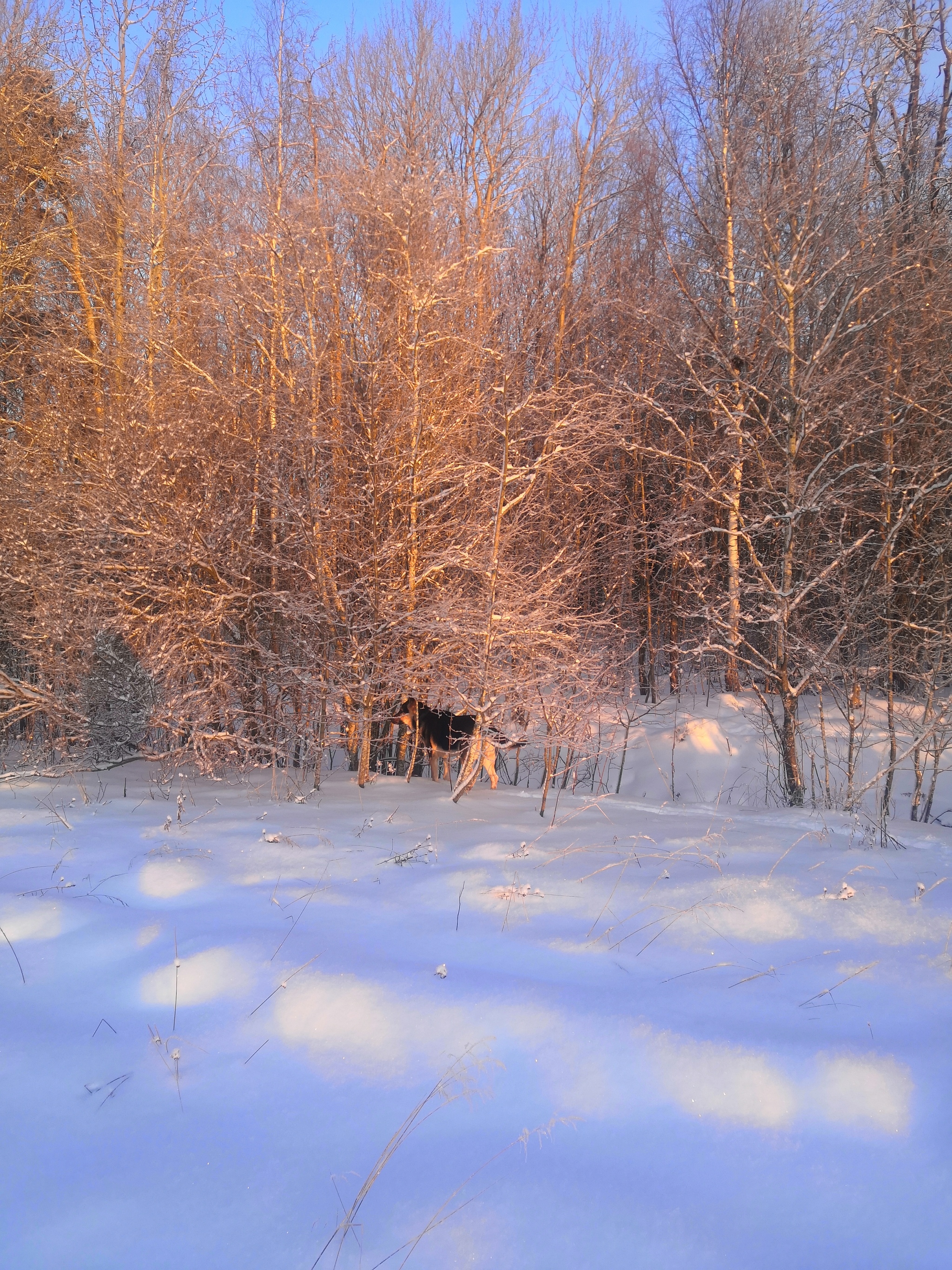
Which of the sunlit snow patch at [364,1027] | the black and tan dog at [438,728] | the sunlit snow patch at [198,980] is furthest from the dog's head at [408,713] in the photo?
the sunlit snow patch at [364,1027]

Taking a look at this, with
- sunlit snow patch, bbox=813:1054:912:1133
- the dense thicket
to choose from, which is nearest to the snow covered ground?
sunlit snow patch, bbox=813:1054:912:1133

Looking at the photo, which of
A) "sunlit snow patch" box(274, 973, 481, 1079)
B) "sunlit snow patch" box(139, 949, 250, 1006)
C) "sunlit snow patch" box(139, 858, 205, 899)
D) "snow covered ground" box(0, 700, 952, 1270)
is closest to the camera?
"snow covered ground" box(0, 700, 952, 1270)

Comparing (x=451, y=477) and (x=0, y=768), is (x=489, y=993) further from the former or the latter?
(x=0, y=768)

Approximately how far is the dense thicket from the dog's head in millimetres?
166

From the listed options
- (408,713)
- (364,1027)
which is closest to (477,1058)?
(364,1027)

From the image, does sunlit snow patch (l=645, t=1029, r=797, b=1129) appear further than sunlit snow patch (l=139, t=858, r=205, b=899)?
No

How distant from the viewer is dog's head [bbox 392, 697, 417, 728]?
7.25 metres

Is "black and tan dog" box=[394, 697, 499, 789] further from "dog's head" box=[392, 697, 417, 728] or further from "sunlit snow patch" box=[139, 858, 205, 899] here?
"sunlit snow patch" box=[139, 858, 205, 899]

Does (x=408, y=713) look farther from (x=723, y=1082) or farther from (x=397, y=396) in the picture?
(x=723, y=1082)

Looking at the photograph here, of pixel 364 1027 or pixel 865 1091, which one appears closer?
pixel 865 1091

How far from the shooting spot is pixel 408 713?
24.0 ft

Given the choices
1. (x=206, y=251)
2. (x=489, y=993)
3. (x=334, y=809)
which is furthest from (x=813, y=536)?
(x=489, y=993)

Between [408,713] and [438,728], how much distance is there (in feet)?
1.11

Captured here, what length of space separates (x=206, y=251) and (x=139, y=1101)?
8.23m
